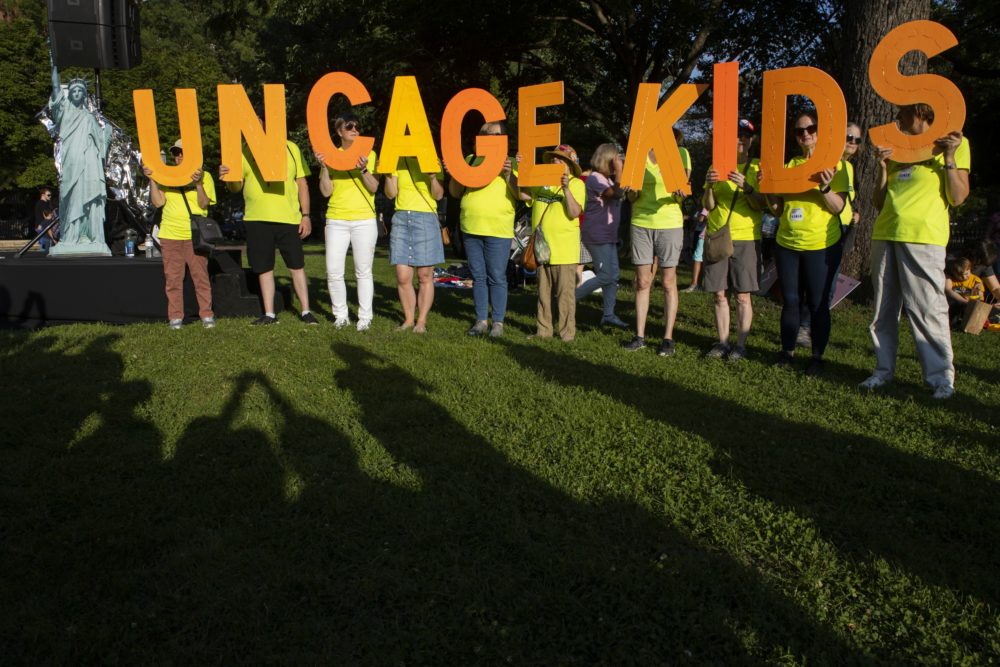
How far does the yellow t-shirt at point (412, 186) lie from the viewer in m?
7.44

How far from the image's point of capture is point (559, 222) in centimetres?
723

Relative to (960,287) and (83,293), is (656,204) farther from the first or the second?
(83,293)

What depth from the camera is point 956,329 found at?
8.38 m

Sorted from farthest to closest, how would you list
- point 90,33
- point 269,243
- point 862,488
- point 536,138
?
point 90,33
point 269,243
point 536,138
point 862,488

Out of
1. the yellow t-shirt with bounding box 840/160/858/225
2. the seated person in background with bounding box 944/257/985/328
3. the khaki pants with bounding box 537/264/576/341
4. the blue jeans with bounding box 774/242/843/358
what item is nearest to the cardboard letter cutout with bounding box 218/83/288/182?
the khaki pants with bounding box 537/264/576/341

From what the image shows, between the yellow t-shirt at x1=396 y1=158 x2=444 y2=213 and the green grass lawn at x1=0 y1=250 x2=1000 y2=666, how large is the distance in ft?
6.66

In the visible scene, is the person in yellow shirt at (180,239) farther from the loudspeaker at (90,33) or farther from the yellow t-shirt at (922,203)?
the yellow t-shirt at (922,203)

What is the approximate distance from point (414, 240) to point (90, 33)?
5046 millimetres

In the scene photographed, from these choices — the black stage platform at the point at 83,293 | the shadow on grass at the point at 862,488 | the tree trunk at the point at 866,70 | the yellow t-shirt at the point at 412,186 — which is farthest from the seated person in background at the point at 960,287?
the black stage platform at the point at 83,293

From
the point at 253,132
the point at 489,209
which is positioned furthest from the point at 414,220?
the point at 253,132

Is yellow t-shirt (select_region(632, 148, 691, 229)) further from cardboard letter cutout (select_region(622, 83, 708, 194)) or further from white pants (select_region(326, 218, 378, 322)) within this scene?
white pants (select_region(326, 218, 378, 322))

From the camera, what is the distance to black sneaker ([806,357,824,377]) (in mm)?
5936

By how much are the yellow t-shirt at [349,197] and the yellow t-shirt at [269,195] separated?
416mm

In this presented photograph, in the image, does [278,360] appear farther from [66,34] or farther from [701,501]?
[66,34]
